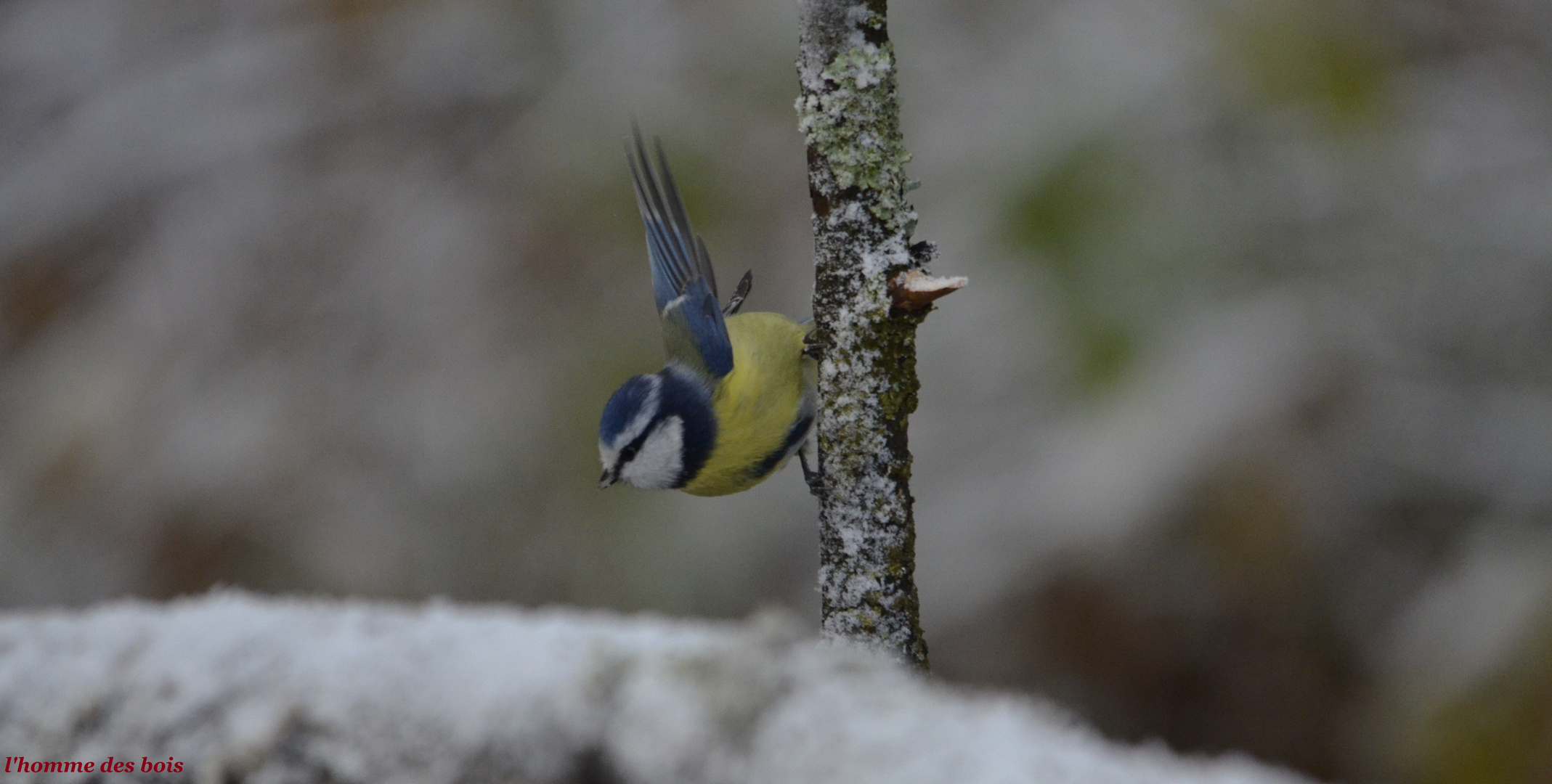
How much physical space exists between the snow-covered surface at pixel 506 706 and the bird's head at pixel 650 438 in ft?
3.17

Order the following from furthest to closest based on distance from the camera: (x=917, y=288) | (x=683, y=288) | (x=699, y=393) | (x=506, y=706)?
(x=683, y=288) < (x=699, y=393) < (x=917, y=288) < (x=506, y=706)

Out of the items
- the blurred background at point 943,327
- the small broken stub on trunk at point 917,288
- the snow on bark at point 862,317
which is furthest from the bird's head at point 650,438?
the blurred background at point 943,327

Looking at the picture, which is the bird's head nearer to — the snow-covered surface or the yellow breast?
the yellow breast

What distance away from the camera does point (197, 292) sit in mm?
3658

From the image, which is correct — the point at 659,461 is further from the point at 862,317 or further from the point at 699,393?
the point at 862,317

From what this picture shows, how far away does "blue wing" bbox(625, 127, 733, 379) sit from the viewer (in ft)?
6.61

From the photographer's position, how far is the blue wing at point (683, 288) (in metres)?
2.02

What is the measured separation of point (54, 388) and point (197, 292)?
0.58 meters

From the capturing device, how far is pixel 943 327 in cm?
277

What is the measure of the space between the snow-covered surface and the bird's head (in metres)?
0.97

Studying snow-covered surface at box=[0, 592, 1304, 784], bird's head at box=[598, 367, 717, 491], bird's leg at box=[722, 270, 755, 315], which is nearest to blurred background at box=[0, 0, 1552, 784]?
bird's leg at box=[722, 270, 755, 315]

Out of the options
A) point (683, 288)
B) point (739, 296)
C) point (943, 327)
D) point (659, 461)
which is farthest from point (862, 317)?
point (943, 327)

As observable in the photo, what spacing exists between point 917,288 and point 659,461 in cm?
87

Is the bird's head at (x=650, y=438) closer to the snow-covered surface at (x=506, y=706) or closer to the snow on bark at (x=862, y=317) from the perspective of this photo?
the snow on bark at (x=862, y=317)
